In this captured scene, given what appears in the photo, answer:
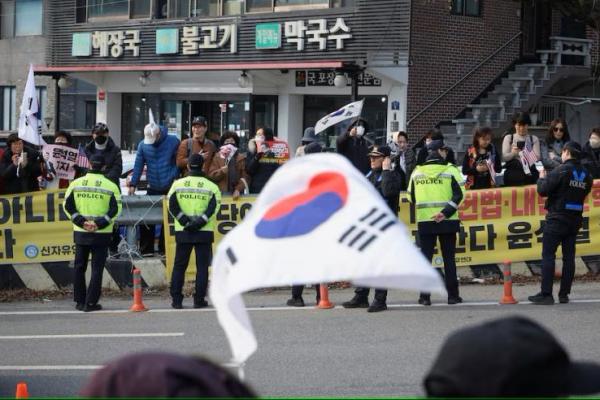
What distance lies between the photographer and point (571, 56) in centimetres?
2784

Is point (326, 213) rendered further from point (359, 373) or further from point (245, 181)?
point (245, 181)

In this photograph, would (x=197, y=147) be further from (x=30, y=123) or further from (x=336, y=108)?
(x=336, y=108)

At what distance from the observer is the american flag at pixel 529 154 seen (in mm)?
15085

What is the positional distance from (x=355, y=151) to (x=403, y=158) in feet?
6.86

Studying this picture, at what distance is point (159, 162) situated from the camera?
15.2 m

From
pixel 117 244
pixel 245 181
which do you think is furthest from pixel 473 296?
pixel 117 244

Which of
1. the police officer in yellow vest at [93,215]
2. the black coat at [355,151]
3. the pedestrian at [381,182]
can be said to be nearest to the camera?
the pedestrian at [381,182]

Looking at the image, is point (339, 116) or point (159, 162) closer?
point (159, 162)

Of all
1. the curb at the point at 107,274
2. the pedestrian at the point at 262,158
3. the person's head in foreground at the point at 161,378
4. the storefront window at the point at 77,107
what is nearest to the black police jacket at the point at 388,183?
the curb at the point at 107,274

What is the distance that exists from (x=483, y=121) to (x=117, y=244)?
42.3 ft

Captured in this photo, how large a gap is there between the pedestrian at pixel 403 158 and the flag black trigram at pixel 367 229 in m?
11.3

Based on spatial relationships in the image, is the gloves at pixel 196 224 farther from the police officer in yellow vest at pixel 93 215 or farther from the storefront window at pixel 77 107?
the storefront window at pixel 77 107

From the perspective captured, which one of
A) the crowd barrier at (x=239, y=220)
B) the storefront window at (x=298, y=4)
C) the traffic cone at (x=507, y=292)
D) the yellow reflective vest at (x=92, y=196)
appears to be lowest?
the traffic cone at (x=507, y=292)

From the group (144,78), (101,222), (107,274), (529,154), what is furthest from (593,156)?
(144,78)
